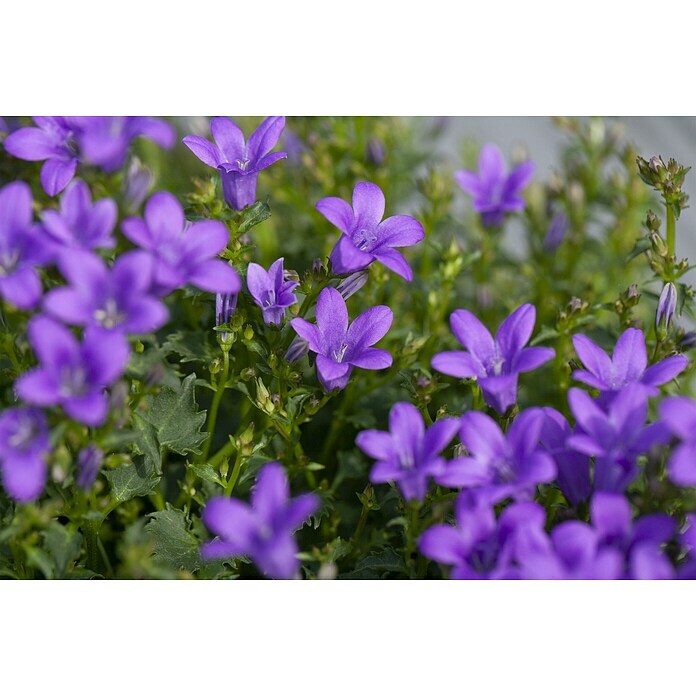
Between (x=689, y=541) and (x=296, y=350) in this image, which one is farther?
(x=296, y=350)

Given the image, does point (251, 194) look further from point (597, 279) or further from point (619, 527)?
point (597, 279)

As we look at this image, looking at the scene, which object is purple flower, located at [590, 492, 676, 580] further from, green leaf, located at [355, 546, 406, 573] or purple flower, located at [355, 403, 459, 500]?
green leaf, located at [355, 546, 406, 573]

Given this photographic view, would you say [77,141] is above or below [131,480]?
above

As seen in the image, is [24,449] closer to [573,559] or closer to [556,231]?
[573,559]

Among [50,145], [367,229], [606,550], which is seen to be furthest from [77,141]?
[606,550]

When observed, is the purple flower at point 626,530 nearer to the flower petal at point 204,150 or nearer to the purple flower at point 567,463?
the purple flower at point 567,463

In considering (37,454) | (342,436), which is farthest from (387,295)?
(37,454)

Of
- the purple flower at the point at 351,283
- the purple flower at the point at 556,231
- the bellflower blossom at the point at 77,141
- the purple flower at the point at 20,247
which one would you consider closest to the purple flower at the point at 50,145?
the bellflower blossom at the point at 77,141
